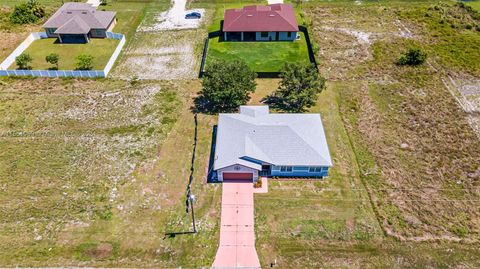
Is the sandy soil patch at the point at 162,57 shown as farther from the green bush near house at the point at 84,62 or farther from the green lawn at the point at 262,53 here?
the green bush near house at the point at 84,62

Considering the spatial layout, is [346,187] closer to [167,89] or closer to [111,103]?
[167,89]

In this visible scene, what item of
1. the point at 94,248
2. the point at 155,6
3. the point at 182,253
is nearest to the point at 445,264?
the point at 182,253

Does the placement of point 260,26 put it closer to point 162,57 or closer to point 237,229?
point 162,57

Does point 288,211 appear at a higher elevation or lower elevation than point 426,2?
lower

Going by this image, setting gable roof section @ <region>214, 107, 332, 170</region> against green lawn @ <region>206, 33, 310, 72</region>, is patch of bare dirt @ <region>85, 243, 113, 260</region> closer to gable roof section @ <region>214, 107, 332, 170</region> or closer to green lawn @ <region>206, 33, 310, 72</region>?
gable roof section @ <region>214, 107, 332, 170</region>

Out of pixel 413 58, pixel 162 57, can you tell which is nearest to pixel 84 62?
pixel 162 57

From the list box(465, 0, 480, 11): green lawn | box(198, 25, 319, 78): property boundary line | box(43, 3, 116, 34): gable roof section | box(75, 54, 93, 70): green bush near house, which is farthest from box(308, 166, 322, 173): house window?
box(465, 0, 480, 11): green lawn
